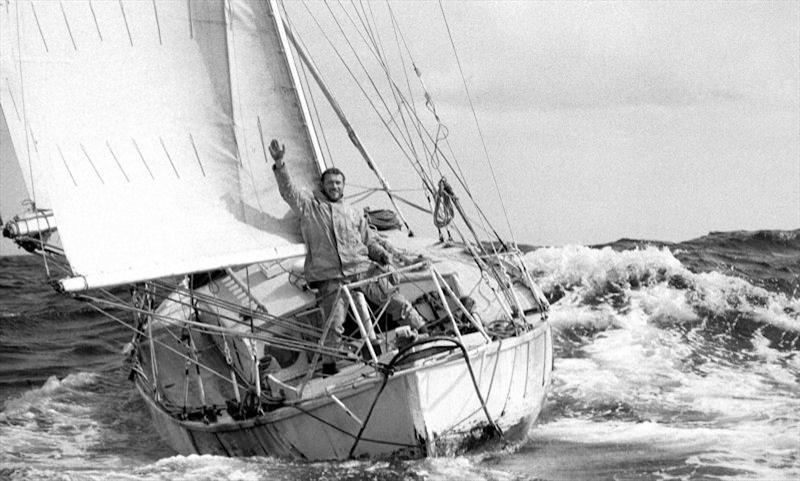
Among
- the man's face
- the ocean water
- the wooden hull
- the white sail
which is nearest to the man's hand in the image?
the white sail

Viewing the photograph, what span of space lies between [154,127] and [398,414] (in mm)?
3840

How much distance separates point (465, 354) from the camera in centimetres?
1013

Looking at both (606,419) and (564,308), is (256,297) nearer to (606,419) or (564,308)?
(606,419)

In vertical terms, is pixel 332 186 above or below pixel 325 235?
above

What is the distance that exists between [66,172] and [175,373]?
3.68m

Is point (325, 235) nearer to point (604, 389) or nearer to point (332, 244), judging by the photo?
point (332, 244)

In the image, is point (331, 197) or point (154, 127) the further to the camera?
point (154, 127)

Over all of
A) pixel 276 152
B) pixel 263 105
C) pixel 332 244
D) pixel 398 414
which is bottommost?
pixel 398 414

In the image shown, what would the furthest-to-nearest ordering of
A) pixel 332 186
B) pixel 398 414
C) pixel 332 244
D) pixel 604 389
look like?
pixel 604 389, pixel 332 186, pixel 332 244, pixel 398 414

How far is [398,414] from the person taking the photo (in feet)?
33.4

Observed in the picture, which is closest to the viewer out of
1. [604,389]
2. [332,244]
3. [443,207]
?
[332,244]

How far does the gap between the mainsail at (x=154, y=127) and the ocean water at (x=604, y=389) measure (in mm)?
2125

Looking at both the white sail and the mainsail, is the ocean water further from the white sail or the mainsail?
the white sail

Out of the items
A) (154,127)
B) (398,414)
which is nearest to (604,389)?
(398,414)
